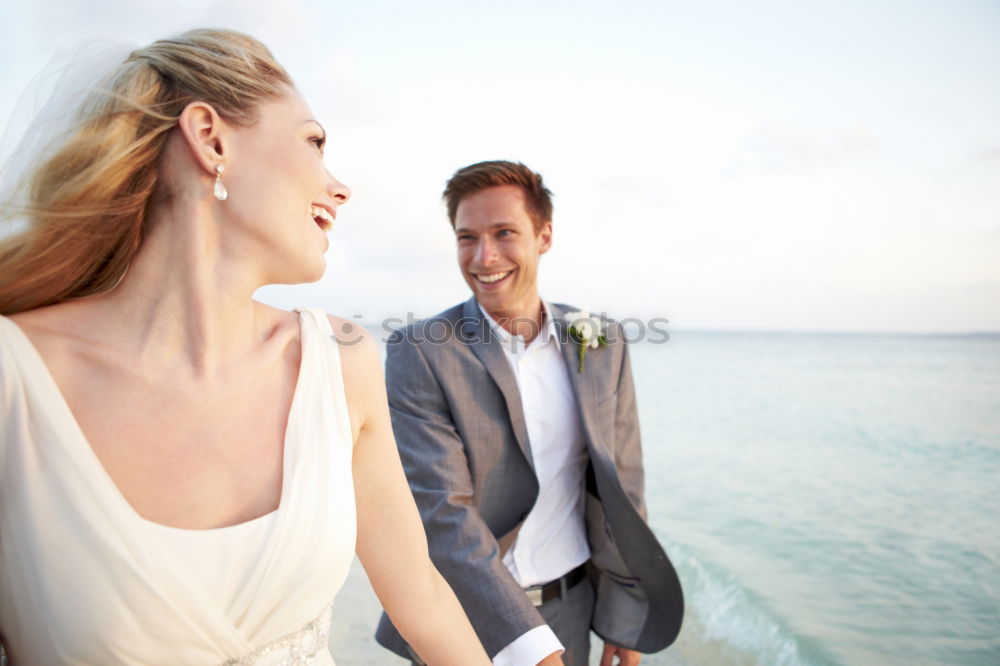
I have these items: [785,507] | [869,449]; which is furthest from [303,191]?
[869,449]

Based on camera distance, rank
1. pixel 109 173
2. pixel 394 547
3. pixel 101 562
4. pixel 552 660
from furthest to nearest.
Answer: pixel 552 660
pixel 394 547
pixel 109 173
pixel 101 562

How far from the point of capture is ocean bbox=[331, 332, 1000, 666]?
16.8ft

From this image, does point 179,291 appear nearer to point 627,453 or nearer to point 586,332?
point 586,332

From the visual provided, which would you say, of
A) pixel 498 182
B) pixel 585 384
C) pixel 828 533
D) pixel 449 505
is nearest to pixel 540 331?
pixel 585 384

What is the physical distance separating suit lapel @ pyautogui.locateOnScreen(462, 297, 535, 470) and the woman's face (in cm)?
147

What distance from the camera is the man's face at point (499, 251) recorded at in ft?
10.6

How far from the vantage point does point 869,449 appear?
11.3m

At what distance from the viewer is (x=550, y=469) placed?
302 cm

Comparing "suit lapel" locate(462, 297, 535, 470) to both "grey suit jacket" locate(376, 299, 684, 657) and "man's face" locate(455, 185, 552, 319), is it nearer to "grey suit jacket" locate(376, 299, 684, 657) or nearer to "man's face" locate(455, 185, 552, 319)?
"grey suit jacket" locate(376, 299, 684, 657)

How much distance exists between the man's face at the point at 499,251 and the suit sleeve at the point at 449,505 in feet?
1.81

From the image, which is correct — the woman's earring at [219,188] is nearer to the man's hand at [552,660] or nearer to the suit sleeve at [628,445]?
the man's hand at [552,660]

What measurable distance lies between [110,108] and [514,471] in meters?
2.04

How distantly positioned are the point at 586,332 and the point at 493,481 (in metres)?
0.85

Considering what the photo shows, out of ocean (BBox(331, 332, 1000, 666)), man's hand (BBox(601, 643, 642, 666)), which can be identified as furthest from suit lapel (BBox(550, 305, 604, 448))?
ocean (BBox(331, 332, 1000, 666))
